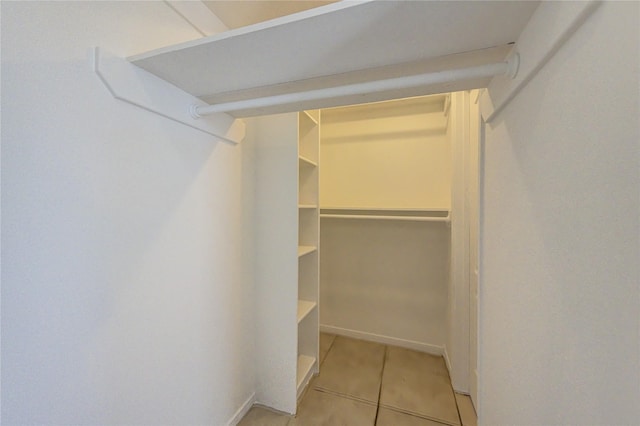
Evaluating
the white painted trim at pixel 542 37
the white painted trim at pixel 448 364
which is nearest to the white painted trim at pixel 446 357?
the white painted trim at pixel 448 364

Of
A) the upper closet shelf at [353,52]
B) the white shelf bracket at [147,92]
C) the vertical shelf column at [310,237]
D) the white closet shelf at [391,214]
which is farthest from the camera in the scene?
the white closet shelf at [391,214]

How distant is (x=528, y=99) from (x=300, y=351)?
2.06 metres

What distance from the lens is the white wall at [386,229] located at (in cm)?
216

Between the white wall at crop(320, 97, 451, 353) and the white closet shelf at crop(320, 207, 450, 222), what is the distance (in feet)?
A: 0.47

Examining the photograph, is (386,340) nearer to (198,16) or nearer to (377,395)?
(377,395)

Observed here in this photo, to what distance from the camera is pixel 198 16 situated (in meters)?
1.14

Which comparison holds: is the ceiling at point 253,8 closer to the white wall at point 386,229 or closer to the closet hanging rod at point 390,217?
the white wall at point 386,229

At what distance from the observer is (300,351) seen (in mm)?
1947

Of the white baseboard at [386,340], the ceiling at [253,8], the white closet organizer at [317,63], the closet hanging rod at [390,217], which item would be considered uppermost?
the ceiling at [253,8]

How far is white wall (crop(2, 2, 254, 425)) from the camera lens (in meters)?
0.60

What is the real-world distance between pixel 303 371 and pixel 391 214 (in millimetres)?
1417

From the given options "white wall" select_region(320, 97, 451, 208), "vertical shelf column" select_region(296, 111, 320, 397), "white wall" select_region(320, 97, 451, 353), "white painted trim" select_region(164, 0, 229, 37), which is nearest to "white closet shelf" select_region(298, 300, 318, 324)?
"vertical shelf column" select_region(296, 111, 320, 397)

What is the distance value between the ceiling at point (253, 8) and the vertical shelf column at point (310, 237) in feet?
2.19

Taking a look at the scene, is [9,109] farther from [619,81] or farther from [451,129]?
[451,129]
